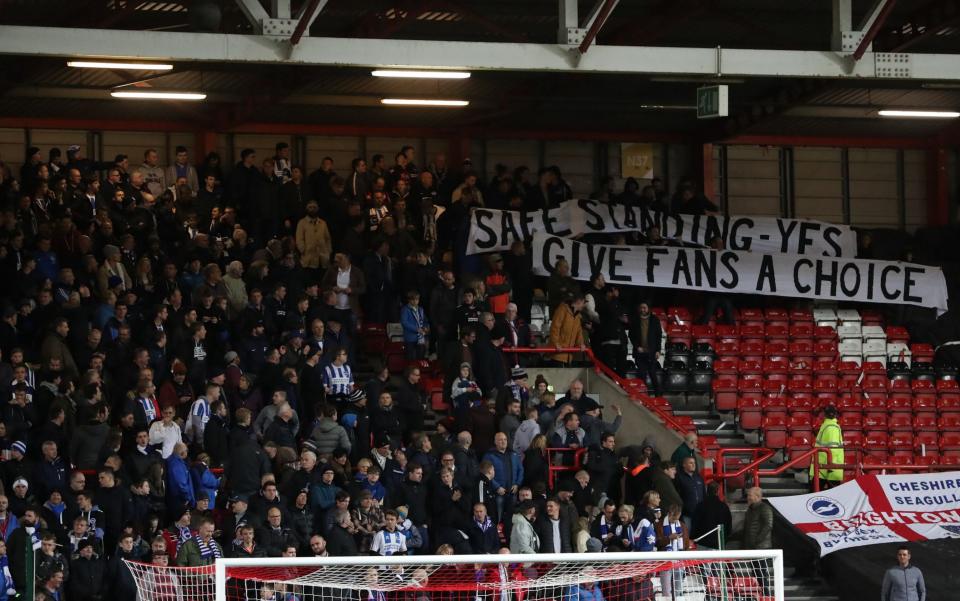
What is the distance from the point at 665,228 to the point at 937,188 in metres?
7.00

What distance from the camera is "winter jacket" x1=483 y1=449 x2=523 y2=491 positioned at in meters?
17.8

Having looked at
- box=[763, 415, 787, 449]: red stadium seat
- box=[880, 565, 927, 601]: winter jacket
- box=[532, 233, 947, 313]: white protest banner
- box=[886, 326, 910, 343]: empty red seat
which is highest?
box=[532, 233, 947, 313]: white protest banner

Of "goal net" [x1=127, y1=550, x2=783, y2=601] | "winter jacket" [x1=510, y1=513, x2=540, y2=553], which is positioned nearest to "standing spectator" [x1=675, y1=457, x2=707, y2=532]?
"goal net" [x1=127, y1=550, x2=783, y2=601]

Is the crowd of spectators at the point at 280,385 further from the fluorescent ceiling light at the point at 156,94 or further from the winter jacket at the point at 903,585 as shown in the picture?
the winter jacket at the point at 903,585

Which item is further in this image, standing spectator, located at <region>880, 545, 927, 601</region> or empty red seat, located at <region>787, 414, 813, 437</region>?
empty red seat, located at <region>787, 414, 813, 437</region>

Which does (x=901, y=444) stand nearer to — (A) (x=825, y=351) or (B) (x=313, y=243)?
(A) (x=825, y=351)

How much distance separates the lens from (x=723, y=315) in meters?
24.4

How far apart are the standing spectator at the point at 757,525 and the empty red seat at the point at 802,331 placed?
22.2ft

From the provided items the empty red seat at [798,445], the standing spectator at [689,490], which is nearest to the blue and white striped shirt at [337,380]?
the standing spectator at [689,490]

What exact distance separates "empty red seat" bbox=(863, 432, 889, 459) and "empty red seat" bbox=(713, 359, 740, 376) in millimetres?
2007

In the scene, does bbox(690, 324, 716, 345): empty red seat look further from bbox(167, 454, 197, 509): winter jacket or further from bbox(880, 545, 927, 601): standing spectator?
bbox(167, 454, 197, 509): winter jacket

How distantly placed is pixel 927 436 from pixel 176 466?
11.3m

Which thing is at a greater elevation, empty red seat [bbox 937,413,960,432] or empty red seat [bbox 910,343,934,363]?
empty red seat [bbox 910,343,934,363]

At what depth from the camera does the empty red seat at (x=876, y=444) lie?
71.9ft
